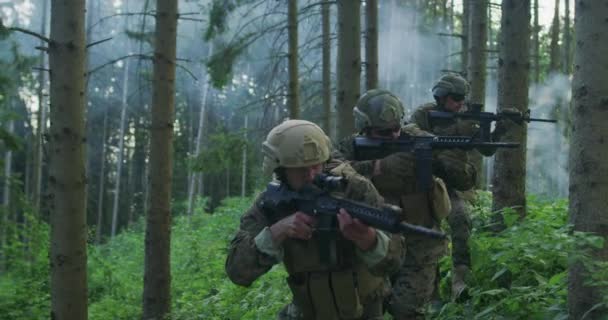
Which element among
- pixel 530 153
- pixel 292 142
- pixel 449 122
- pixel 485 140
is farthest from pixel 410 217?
pixel 530 153

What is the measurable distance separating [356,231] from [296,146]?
58cm

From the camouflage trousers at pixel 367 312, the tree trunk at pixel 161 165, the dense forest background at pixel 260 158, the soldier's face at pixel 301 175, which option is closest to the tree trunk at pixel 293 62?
the dense forest background at pixel 260 158

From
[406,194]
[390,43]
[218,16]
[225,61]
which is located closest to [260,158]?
[225,61]

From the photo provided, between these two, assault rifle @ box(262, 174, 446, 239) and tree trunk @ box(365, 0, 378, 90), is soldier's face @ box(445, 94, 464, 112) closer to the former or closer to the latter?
assault rifle @ box(262, 174, 446, 239)

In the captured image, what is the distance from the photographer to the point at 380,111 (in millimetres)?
5391

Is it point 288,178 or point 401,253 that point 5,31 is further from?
point 401,253

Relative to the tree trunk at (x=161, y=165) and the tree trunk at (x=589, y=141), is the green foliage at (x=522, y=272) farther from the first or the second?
the tree trunk at (x=161, y=165)

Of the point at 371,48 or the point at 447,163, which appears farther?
the point at 371,48

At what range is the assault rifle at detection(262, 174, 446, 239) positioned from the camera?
3.37 m

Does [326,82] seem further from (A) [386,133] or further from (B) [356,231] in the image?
(B) [356,231]

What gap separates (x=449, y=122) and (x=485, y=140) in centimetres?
88

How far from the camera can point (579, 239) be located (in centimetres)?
397

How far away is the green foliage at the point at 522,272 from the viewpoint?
4.36 meters

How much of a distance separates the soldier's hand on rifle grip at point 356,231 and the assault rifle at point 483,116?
2766 mm
